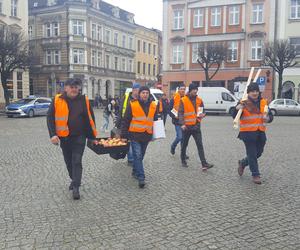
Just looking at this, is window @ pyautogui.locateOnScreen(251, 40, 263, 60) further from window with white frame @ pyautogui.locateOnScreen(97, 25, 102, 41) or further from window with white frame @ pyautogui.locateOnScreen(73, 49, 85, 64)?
window with white frame @ pyautogui.locateOnScreen(97, 25, 102, 41)

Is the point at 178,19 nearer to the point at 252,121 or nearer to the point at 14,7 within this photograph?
the point at 14,7

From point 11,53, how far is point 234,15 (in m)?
23.7

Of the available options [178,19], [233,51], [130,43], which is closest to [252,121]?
[233,51]

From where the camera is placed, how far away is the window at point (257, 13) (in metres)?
40.9

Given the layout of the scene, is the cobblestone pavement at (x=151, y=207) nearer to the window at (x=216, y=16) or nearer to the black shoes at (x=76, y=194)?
the black shoes at (x=76, y=194)

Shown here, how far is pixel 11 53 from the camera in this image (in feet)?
101

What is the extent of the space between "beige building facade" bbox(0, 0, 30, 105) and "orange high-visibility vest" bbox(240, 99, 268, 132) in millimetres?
35399

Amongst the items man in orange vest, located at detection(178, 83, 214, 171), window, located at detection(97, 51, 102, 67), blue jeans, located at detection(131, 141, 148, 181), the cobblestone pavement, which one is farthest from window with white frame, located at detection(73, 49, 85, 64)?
blue jeans, located at detection(131, 141, 148, 181)

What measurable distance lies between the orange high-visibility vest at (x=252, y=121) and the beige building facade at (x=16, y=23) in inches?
1394

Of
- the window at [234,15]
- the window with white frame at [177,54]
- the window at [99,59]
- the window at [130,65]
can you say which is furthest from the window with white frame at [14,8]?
the window at [130,65]

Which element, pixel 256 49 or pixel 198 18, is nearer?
pixel 256 49

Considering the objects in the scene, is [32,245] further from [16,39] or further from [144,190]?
[16,39]

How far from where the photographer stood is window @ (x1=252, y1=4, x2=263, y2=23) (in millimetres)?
40931

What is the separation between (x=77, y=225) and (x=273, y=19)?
39852mm
